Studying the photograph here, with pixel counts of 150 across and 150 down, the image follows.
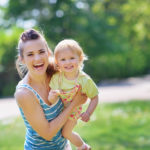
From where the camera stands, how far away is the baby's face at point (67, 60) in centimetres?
254

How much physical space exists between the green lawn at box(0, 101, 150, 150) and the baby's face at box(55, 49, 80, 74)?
3376 millimetres

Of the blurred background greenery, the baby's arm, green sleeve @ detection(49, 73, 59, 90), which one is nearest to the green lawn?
the baby's arm

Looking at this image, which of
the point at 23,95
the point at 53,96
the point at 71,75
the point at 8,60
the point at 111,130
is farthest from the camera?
the point at 8,60

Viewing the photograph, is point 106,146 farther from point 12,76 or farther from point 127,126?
point 12,76

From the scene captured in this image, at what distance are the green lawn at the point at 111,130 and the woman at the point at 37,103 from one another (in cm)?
337

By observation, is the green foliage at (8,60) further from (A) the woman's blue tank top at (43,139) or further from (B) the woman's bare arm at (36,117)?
(B) the woman's bare arm at (36,117)

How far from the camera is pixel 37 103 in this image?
233 centimetres

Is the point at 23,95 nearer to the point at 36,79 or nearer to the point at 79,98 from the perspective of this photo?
the point at 36,79

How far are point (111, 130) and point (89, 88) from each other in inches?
183

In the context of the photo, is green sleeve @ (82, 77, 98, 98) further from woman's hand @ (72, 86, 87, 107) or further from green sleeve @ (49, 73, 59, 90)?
green sleeve @ (49, 73, 59, 90)

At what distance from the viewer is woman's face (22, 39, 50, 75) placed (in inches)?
92.2

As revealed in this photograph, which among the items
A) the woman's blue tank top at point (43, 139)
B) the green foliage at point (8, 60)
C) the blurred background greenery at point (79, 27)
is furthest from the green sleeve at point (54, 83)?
the blurred background greenery at point (79, 27)

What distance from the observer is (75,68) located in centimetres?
259

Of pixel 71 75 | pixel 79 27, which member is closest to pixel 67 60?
pixel 71 75
